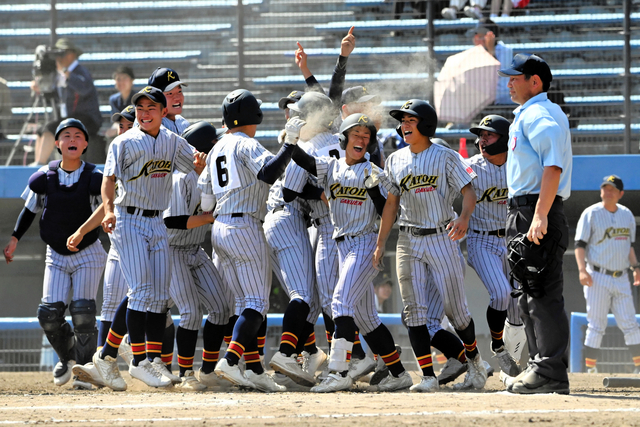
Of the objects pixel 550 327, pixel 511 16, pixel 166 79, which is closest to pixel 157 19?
pixel 511 16

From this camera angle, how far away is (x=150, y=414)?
374 cm

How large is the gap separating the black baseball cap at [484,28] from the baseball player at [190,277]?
5571 millimetres

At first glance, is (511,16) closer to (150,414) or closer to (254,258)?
(254,258)

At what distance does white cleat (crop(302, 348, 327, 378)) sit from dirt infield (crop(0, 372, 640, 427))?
100 cm

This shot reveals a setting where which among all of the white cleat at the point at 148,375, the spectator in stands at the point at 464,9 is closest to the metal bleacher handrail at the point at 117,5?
the spectator in stands at the point at 464,9

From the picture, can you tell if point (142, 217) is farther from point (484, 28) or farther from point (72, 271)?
point (484, 28)

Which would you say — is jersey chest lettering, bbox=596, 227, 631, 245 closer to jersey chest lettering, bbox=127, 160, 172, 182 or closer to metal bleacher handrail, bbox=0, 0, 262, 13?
jersey chest lettering, bbox=127, 160, 172, 182

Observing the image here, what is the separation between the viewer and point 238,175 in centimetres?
507

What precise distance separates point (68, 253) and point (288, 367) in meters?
1.93

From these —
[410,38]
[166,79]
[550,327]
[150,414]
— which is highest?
[410,38]

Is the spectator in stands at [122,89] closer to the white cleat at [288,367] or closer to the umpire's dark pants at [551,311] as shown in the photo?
the white cleat at [288,367]

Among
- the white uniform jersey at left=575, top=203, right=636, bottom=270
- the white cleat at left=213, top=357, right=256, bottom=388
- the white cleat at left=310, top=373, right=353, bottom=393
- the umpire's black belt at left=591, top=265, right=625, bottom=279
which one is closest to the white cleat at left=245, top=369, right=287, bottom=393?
the white cleat at left=213, top=357, right=256, bottom=388

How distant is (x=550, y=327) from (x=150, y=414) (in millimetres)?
2023

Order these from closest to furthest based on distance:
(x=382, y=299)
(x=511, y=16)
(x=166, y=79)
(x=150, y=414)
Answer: (x=150, y=414), (x=166, y=79), (x=382, y=299), (x=511, y=16)
